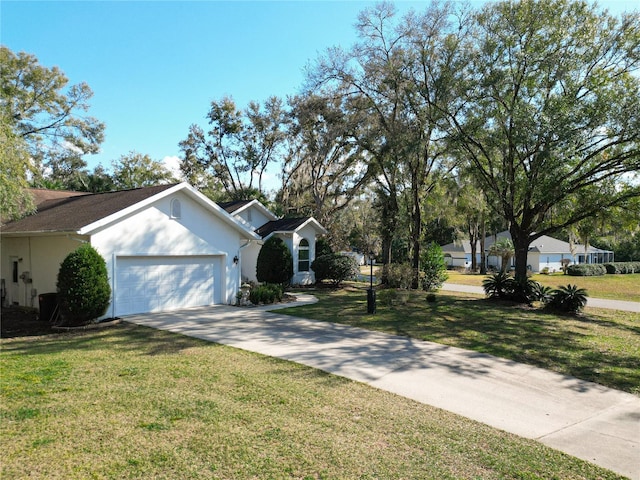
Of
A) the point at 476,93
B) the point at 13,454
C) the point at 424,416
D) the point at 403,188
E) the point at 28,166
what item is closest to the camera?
the point at 13,454

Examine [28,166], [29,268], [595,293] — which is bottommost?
[595,293]

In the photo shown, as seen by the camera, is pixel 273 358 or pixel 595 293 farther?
pixel 595 293

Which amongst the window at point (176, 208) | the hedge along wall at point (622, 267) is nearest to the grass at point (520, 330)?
the window at point (176, 208)

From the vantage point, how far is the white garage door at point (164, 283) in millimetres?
13648

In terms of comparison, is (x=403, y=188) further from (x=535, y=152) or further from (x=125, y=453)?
(x=125, y=453)

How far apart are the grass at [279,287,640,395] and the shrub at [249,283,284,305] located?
1.41 meters

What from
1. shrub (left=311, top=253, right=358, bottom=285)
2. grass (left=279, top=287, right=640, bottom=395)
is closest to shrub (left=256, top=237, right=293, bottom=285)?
shrub (left=311, top=253, right=358, bottom=285)

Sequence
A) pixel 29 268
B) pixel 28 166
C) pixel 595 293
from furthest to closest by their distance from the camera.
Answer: pixel 595 293 → pixel 29 268 → pixel 28 166

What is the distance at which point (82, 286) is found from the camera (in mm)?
11617

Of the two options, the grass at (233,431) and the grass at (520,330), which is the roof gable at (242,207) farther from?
the grass at (233,431)

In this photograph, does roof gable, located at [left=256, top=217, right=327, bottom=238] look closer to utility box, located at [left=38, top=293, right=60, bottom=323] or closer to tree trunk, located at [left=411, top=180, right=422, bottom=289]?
tree trunk, located at [left=411, top=180, right=422, bottom=289]

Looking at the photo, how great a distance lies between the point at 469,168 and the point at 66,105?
2463 centimetres

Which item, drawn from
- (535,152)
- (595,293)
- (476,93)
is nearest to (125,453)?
(535,152)

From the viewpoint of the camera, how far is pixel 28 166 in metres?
12.4
